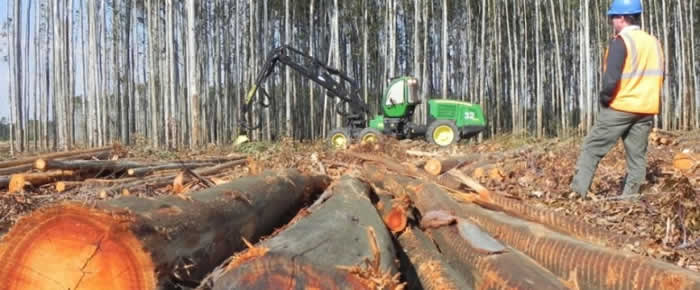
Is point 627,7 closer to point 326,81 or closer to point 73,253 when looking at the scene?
point 73,253

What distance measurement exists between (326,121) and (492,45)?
862 centimetres

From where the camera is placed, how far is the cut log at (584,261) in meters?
2.17

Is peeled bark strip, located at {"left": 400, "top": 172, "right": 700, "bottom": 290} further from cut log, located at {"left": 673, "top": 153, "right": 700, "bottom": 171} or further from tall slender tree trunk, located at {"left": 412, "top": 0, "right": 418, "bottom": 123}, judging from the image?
tall slender tree trunk, located at {"left": 412, "top": 0, "right": 418, "bottom": 123}

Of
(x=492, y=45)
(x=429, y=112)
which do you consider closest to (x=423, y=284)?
(x=429, y=112)

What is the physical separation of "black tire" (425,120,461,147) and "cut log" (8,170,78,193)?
9411mm

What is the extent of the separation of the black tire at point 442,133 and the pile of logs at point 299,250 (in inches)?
403

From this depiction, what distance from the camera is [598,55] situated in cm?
2392

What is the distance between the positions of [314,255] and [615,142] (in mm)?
3784

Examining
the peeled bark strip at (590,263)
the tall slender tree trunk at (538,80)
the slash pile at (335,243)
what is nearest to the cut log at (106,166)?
the slash pile at (335,243)

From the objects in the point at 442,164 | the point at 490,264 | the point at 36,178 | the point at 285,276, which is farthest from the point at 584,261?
the point at 36,178

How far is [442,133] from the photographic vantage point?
14023 millimetres

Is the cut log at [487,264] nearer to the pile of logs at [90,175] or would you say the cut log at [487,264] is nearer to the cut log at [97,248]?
the cut log at [97,248]

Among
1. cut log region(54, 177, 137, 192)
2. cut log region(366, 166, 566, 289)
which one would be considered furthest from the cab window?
cut log region(366, 166, 566, 289)

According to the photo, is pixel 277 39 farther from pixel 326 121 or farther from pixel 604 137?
pixel 604 137
